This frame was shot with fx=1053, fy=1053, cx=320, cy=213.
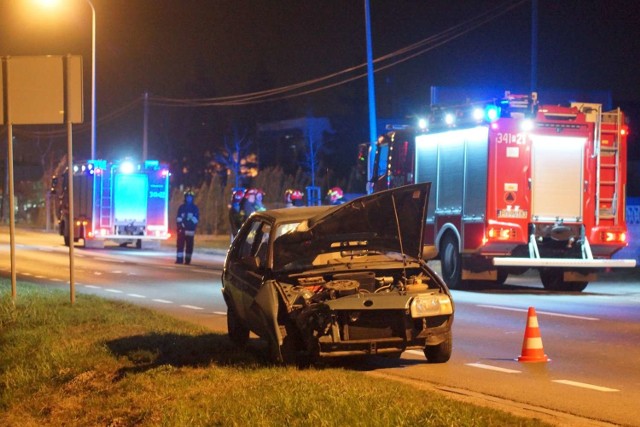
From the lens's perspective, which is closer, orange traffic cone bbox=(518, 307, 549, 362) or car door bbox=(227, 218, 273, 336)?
car door bbox=(227, 218, 273, 336)

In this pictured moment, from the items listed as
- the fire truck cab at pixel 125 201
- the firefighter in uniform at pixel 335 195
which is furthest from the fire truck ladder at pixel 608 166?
the fire truck cab at pixel 125 201

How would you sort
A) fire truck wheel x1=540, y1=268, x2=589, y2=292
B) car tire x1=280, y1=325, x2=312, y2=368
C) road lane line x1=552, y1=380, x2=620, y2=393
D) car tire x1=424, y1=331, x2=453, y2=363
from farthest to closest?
fire truck wheel x1=540, y1=268, x2=589, y2=292 < car tire x1=424, y1=331, x2=453, y2=363 < car tire x1=280, y1=325, x2=312, y2=368 < road lane line x1=552, y1=380, x2=620, y2=393

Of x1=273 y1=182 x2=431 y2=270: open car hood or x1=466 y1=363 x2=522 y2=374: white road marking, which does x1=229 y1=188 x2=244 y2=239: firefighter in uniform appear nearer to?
x1=273 y1=182 x2=431 y2=270: open car hood

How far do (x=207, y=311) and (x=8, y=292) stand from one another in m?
3.43

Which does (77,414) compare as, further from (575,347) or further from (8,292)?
(8,292)

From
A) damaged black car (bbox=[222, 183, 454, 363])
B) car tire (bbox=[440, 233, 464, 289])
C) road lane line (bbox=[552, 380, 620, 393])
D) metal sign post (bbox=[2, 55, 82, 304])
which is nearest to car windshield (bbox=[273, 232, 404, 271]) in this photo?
damaged black car (bbox=[222, 183, 454, 363])

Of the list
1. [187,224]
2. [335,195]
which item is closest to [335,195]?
[335,195]

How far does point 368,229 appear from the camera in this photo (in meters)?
10.4

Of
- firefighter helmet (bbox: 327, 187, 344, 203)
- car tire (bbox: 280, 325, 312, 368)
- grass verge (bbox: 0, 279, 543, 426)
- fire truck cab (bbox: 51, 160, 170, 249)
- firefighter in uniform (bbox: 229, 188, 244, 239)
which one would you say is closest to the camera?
grass verge (bbox: 0, 279, 543, 426)

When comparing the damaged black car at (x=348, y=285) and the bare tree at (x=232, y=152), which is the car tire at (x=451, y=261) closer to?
the damaged black car at (x=348, y=285)

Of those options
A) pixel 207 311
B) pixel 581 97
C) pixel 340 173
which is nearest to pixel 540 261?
Answer: pixel 207 311

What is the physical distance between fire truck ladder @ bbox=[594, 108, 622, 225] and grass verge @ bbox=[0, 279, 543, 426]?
9156mm

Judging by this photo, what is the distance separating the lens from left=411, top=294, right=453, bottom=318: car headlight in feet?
31.2

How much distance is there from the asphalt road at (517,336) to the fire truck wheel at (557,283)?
0.59ft
